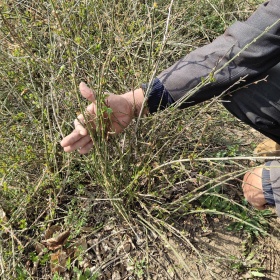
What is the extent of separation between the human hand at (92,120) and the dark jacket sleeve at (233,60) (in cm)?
20

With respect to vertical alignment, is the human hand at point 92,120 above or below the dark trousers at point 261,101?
above

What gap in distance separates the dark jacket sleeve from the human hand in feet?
0.66

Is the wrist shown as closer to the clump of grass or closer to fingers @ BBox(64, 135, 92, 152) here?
the clump of grass

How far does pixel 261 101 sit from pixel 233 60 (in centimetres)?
21

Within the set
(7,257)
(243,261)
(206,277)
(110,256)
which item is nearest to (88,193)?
(110,256)

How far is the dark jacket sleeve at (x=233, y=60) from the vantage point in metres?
1.34

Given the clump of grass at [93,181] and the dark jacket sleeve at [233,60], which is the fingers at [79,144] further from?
the dark jacket sleeve at [233,60]

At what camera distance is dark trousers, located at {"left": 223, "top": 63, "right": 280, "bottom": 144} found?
56.6 inches

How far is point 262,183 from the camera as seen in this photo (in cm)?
142

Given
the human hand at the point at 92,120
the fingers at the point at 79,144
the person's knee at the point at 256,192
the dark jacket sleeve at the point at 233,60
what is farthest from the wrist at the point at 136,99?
the person's knee at the point at 256,192

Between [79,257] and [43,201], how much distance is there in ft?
1.06

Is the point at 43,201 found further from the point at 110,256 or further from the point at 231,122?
the point at 231,122

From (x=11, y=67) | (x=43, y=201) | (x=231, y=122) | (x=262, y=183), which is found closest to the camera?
(x=262, y=183)

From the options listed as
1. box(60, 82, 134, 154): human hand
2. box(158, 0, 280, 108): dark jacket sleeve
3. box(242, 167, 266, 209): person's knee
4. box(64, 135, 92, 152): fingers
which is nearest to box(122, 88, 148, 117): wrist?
box(60, 82, 134, 154): human hand
